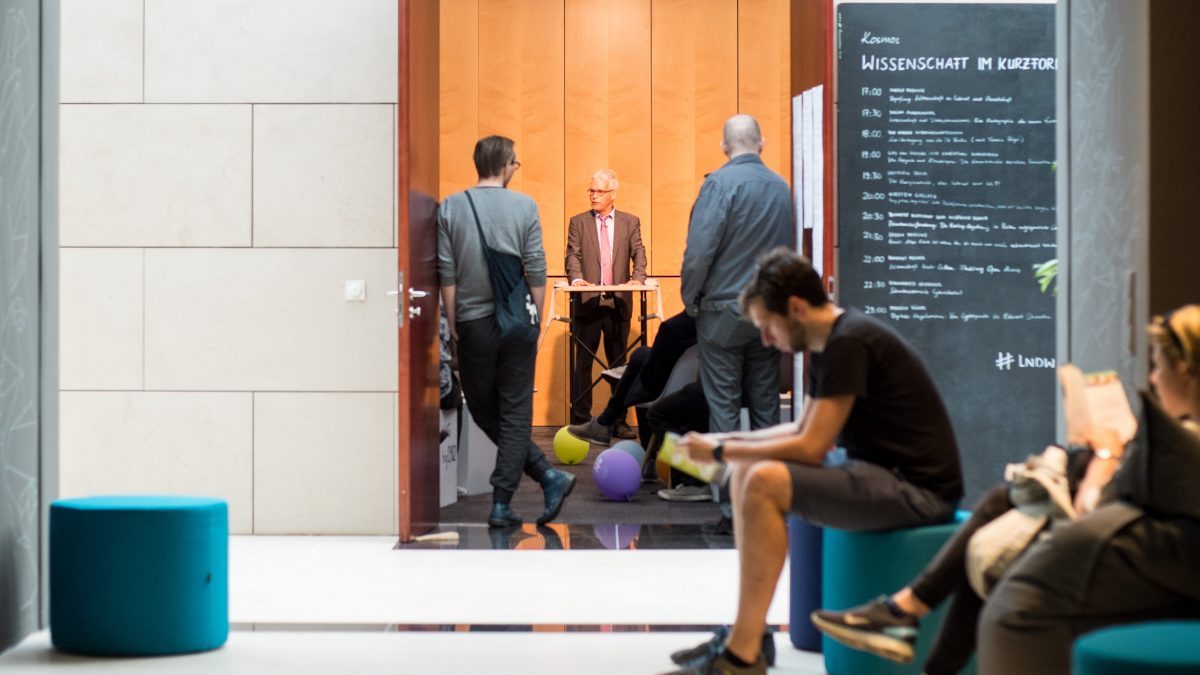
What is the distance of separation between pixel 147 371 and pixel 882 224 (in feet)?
10.6

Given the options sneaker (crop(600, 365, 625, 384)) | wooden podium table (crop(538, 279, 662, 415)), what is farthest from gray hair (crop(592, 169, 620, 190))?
sneaker (crop(600, 365, 625, 384))

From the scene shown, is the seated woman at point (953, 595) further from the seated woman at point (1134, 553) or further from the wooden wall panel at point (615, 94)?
the wooden wall panel at point (615, 94)

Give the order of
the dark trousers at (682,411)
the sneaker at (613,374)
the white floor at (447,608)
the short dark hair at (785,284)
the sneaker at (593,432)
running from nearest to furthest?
the short dark hair at (785,284) → the white floor at (447,608) → the dark trousers at (682,411) → the sneaker at (593,432) → the sneaker at (613,374)

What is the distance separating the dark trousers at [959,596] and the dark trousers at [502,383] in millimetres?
3364

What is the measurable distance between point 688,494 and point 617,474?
0.45 m

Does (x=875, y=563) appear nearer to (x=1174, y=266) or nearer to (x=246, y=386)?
(x=1174, y=266)

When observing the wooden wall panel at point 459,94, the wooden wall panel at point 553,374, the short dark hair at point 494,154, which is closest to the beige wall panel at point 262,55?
the short dark hair at point 494,154

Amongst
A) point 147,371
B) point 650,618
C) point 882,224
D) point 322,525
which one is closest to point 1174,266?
point 650,618

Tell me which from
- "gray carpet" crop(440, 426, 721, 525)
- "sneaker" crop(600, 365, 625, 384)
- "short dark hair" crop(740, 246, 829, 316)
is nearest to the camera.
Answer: "short dark hair" crop(740, 246, 829, 316)

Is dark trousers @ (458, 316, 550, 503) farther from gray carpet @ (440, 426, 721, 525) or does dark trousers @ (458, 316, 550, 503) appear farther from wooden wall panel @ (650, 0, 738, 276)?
wooden wall panel @ (650, 0, 738, 276)

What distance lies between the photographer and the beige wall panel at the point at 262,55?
6.79 meters

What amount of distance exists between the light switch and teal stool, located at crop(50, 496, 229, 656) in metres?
2.53

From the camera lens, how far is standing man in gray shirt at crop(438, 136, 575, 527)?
6.66 metres

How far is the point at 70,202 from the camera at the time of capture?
6.80m
